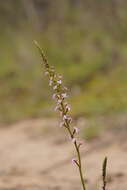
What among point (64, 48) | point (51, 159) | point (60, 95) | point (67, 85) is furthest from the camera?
point (64, 48)

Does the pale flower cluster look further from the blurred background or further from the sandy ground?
the blurred background

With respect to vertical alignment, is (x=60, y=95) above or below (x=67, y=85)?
below

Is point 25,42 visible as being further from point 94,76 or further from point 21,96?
point 21,96

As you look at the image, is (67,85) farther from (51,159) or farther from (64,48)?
(51,159)

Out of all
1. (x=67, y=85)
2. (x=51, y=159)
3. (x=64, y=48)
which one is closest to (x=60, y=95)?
(x=51, y=159)

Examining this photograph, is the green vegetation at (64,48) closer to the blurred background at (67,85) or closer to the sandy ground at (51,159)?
the blurred background at (67,85)

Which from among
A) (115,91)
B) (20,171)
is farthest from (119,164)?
(115,91)

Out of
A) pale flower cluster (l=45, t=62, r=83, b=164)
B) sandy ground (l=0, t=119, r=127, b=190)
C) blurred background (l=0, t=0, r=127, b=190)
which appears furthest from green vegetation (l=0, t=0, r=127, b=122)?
pale flower cluster (l=45, t=62, r=83, b=164)
